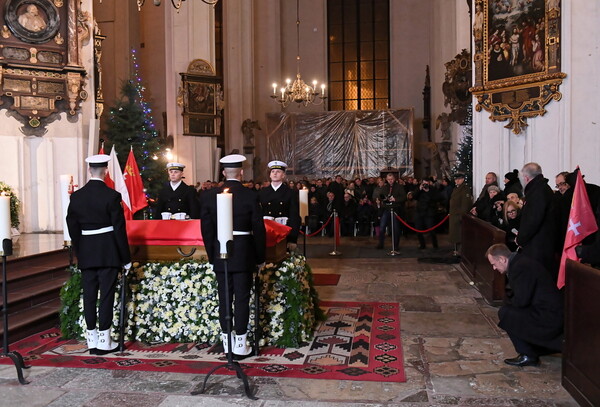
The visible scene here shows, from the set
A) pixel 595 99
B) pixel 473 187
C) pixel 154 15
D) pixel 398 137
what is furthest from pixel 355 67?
pixel 595 99

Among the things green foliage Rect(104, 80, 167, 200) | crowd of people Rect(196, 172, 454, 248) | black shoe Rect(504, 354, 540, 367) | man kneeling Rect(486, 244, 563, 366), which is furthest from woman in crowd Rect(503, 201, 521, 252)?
green foliage Rect(104, 80, 167, 200)

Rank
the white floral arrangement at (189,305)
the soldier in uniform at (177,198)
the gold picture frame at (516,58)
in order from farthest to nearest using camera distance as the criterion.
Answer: the gold picture frame at (516,58)
the soldier in uniform at (177,198)
the white floral arrangement at (189,305)

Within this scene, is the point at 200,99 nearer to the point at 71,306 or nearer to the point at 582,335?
the point at 71,306

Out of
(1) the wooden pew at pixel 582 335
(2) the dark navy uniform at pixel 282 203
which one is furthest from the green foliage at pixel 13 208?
(1) the wooden pew at pixel 582 335

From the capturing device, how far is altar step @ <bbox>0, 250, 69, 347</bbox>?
6617 mm

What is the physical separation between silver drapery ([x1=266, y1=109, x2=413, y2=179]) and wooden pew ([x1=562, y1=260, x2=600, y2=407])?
18.9 m

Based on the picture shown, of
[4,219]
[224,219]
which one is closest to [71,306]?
[4,219]

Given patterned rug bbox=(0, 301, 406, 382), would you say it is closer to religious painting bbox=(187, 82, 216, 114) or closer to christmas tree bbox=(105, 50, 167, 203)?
christmas tree bbox=(105, 50, 167, 203)

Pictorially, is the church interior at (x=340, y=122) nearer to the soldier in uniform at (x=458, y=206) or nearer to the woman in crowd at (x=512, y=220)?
the woman in crowd at (x=512, y=220)

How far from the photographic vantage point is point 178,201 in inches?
315

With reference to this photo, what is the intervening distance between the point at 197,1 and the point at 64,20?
20.1 feet

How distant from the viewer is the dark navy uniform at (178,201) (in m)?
8.01

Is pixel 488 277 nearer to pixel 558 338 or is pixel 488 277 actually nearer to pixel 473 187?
pixel 558 338

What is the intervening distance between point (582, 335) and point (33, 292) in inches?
245
